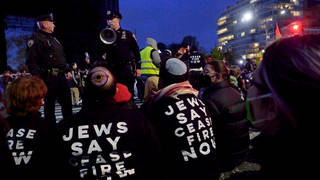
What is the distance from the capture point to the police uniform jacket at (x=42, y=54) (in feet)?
13.2

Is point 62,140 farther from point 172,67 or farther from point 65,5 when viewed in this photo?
point 65,5

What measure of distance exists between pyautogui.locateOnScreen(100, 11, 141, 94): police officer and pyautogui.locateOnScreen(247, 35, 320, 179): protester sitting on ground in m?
3.82

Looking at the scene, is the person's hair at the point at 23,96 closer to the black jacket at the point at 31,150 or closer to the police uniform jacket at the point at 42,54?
the black jacket at the point at 31,150

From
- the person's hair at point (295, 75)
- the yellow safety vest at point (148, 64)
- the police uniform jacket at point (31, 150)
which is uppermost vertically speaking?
the yellow safety vest at point (148, 64)

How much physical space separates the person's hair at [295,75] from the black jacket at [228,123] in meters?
2.09

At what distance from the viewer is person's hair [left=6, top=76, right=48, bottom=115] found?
7.84 feet

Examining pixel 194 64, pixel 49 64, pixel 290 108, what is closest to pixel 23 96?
pixel 49 64

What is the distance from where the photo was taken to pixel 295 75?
89 cm

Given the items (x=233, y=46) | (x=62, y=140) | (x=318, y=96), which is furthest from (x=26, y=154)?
(x=233, y=46)

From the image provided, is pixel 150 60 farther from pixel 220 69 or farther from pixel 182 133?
pixel 182 133

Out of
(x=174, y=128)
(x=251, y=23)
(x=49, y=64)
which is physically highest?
(x=251, y=23)

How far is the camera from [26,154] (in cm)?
224

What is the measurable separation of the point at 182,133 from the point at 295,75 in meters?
1.53

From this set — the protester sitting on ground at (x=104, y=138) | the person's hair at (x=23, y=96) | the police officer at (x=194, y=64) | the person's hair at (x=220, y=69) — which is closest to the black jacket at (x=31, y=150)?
the person's hair at (x=23, y=96)
